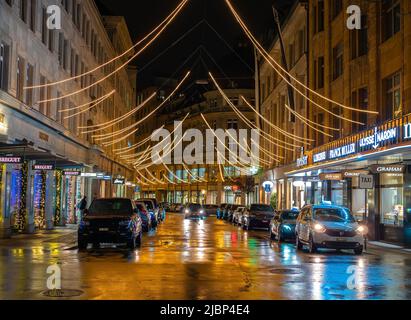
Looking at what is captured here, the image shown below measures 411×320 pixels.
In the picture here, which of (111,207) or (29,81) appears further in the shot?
(29,81)

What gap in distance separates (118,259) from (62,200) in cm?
2112

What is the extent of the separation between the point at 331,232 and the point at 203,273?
8002 mm

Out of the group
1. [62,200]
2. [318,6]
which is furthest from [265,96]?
[62,200]

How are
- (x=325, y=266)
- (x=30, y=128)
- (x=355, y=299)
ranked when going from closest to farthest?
(x=355, y=299) → (x=325, y=266) → (x=30, y=128)

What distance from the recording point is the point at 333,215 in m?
24.1

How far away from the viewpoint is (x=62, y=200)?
128ft

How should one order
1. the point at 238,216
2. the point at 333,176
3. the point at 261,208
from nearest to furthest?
the point at 333,176 → the point at 261,208 → the point at 238,216

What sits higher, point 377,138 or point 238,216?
point 377,138

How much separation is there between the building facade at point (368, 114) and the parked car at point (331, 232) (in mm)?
2421

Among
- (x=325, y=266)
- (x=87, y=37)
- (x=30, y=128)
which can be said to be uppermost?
(x=87, y=37)

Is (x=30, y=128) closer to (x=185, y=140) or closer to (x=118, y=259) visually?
(x=118, y=259)

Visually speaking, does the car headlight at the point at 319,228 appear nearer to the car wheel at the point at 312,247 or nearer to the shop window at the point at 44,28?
the car wheel at the point at 312,247

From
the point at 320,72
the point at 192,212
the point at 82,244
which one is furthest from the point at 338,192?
the point at 192,212

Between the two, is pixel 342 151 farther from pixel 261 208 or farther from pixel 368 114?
pixel 261 208
